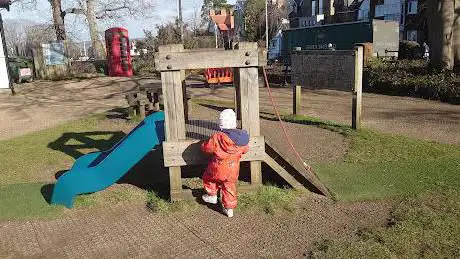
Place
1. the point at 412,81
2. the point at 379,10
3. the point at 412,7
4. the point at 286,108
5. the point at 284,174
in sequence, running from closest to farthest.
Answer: the point at 284,174 < the point at 286,108 < the point at 412,81 < the point at 412,7 < the point at 379,10

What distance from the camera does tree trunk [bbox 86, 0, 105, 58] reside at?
27594 mm

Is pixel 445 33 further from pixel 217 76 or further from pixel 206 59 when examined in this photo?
pixel 206 59

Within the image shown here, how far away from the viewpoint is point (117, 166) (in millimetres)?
5004

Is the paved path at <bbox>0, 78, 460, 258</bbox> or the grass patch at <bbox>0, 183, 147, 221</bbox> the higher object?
the grass patch at <bbox>0, 183, 147, 221</bbox>

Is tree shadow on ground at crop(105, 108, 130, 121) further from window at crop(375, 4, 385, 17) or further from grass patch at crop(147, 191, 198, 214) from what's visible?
window at crop(375, 4, 385, 17)

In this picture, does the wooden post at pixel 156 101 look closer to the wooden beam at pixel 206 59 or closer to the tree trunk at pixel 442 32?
the wooden beam at pixel 206 59

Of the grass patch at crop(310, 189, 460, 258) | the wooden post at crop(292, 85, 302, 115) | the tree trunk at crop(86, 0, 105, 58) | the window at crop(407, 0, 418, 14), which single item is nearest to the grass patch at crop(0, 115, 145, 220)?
the grass patch at crop(310, 189, 460, 258)

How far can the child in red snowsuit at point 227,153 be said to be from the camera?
4449 millimetres

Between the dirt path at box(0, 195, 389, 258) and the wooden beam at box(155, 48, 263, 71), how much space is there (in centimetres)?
158

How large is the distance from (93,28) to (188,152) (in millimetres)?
25192

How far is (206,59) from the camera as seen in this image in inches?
183

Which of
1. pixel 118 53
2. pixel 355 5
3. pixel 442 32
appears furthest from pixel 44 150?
pixel 355 5

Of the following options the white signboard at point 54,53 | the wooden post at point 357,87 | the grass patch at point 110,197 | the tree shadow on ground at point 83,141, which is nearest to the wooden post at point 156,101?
the tree shadow on ground at point 83,141

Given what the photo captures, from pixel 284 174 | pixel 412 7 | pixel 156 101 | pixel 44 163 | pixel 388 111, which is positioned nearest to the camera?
pixel 284 174
